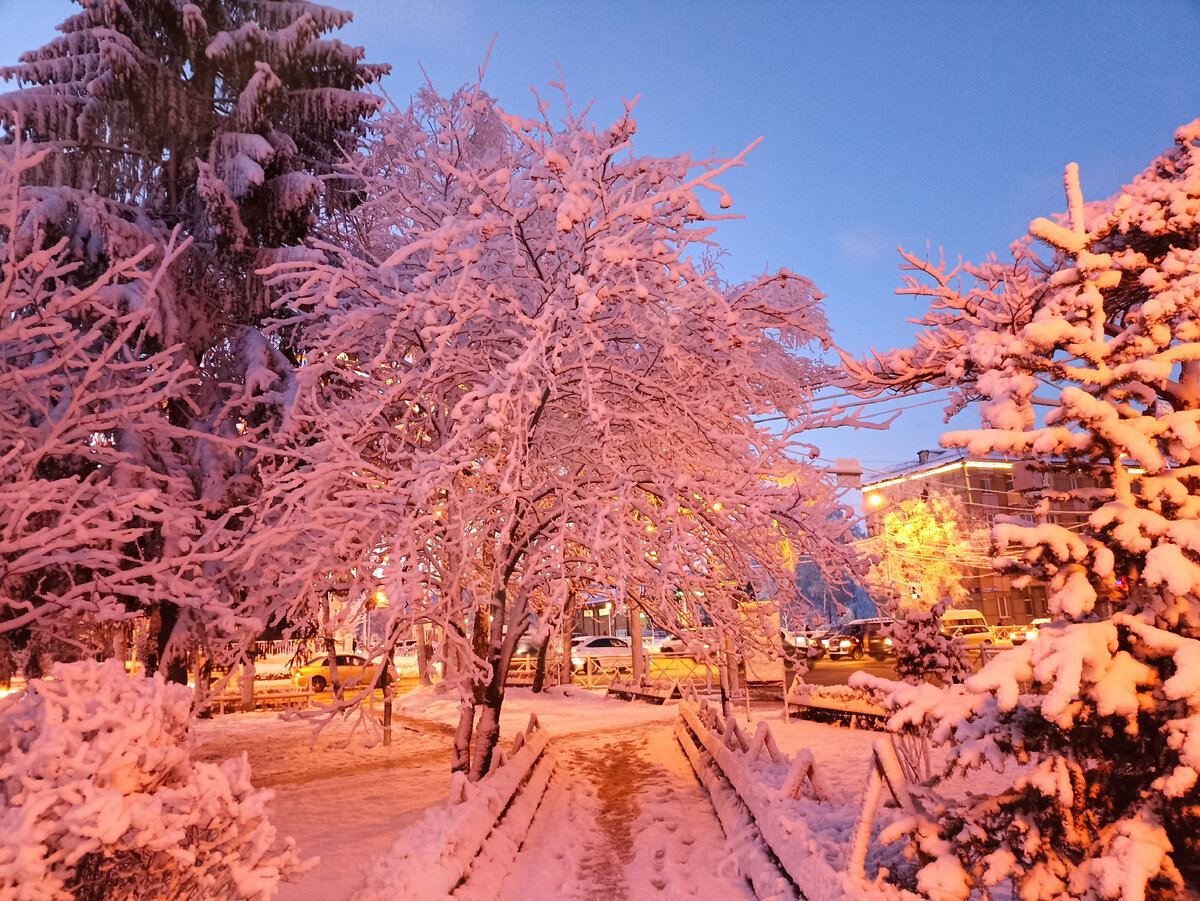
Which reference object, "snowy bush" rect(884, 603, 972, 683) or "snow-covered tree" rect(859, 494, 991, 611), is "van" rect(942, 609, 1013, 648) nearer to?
"snow-covered tree" rect(859, 494, 991, 611)

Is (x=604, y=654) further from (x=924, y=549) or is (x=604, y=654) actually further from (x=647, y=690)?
(x=924, y=549)

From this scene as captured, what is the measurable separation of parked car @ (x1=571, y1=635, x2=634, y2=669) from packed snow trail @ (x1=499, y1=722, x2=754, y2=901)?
825 inches

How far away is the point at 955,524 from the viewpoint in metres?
42.3

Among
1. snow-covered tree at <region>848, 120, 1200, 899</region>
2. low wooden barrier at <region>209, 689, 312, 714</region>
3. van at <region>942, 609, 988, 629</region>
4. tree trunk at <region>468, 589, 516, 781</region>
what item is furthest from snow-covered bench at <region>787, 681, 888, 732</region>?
van at <region>942, 609, 988, 629</region>

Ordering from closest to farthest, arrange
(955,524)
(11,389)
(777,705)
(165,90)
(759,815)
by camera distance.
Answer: (759,815) → (11,389) → (165,90) → (777,705) → (955,524)

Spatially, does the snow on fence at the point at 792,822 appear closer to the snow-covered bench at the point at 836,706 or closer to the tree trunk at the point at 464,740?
the tree trunk at the point at 464,740

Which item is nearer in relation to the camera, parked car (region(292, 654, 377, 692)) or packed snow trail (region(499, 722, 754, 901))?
packed snow trail (region(499, 722, 754, 901))

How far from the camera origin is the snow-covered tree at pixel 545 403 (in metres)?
6.45

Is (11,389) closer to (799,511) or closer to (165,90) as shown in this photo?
(165,90)

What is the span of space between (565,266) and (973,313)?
3.87 m

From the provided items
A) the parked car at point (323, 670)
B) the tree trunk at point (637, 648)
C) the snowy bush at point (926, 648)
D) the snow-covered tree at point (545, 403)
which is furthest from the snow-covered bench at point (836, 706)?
the parked car at point (323, 670)

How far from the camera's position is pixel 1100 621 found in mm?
3742

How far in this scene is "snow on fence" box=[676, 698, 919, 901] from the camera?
464 cm

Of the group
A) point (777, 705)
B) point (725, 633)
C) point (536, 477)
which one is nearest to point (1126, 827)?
point (725, 633)
